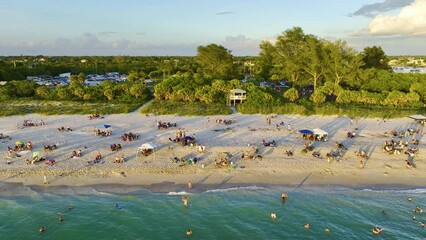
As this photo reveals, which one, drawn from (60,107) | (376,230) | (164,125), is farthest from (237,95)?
(376,230)

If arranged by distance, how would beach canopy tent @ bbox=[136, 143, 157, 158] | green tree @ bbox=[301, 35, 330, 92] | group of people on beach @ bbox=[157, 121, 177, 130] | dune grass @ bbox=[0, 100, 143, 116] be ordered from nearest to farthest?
beach canopy tent @ bbox=[136, 143, 157, 158], group of people on beach @ bbox=[157, 121, 177, 130], dune grass @ bbox=[0, 100, 143, 116], green tree @ bbox=[301, 35, 330, 92]

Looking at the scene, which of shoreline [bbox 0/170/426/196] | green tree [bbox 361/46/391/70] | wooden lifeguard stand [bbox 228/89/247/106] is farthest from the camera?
green tree [bbox 361/46/391/70]

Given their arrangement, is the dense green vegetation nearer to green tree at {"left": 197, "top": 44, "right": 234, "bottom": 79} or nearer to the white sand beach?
green tree at {"left": 197, "top": 44, "right": 234, "bottom": 79}

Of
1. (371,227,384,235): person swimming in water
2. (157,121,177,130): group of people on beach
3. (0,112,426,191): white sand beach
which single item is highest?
(157,121,177,130): group of people on beach

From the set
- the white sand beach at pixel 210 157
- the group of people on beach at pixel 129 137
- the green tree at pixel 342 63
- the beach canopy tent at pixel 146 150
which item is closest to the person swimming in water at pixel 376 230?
the white sand beach at pixel 210 157

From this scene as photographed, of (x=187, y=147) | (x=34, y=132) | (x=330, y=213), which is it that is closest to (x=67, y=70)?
(x=34, y=132)

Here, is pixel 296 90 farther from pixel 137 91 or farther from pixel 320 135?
pixel 137 91

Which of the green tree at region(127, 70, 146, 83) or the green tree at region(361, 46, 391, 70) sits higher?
the green tree at region(361, 46, 391, 70)

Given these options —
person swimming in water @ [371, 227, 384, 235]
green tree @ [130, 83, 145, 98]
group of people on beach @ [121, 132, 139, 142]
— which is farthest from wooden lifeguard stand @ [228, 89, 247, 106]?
person swimming in water @ [371, 227, 384, 235]
